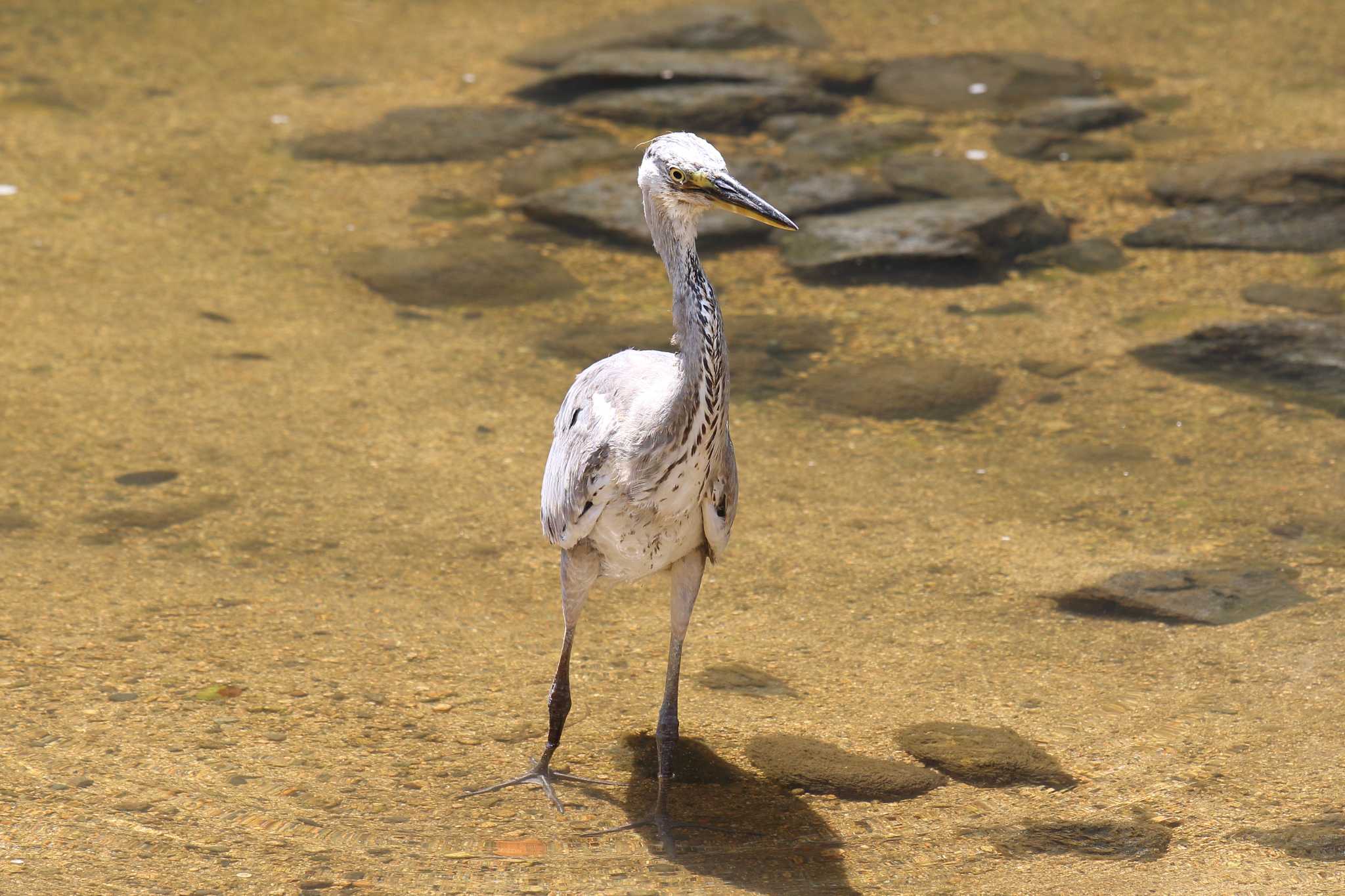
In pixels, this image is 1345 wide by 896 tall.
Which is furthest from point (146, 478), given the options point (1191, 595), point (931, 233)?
point (931, 233)

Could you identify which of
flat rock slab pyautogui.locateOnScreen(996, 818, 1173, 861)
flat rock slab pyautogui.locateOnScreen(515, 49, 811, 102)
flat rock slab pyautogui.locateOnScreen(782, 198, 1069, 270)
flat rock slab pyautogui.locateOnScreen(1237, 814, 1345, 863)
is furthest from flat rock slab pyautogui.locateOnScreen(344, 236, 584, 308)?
flat rock slab pyautogui.locateOnScreen(1237, 814, 1345, 863)

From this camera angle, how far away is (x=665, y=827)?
4.07 m

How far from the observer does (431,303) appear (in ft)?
24.8

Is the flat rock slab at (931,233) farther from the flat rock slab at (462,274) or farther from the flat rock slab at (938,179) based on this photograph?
the flat rock slab at (462,274)

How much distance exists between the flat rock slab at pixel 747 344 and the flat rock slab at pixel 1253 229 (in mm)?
2189

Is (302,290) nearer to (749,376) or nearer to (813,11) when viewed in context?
(749,376)

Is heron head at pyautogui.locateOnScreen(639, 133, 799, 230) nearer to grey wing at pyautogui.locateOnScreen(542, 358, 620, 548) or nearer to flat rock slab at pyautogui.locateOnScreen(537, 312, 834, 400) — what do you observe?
grey wing at pyautogui.locateOnScreen(542, 358, 620, 548)

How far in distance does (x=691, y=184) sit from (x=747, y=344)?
3411 millimetres

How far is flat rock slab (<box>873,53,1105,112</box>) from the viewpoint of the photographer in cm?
1028

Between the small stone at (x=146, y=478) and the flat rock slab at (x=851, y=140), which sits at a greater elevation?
the flat rock slab at (x=851, y=140)

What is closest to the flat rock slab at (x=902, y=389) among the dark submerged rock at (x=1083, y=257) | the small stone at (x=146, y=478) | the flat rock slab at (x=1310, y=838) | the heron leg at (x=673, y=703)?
the dark submerged rock at (x=1083, y=257)

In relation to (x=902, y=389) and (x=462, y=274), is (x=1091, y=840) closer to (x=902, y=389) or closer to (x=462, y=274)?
(x=902, y=389)

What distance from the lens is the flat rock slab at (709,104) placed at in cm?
986

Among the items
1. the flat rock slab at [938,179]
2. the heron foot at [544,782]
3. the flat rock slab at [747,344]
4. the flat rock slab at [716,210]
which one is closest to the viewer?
the heron foot at [544,782]
